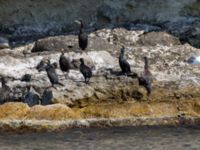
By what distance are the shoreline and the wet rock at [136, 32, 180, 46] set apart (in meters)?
6.56

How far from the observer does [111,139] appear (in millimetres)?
19828

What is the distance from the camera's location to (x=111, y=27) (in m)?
30.1

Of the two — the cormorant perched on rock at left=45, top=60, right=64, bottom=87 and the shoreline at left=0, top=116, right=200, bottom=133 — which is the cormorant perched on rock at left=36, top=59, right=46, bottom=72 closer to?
the cormorant perched on rock at left=45, top=60, right=64, bottom=87

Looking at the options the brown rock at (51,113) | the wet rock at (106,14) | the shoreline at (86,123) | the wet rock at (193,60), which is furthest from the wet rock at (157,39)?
the brown rock at (51,113)

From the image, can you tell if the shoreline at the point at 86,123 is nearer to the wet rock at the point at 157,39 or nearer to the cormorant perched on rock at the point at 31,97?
the cormorant perched on rock at the point at 31,97

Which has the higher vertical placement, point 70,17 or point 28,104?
point 70,17

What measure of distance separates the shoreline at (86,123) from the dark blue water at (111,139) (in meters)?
0.22

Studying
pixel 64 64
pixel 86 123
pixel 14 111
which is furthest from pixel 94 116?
pixel 64 64

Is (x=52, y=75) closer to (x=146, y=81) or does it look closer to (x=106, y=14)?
(x=146, y=81)

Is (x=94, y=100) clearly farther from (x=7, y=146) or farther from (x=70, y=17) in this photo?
(x=70, y=17)

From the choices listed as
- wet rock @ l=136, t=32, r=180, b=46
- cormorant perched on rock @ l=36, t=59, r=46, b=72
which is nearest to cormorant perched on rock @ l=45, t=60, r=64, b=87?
cormorant perched on rock @ l=36, t=59, r=46, b=72

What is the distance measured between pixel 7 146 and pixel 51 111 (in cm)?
212

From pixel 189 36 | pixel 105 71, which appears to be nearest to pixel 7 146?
pixel 105 71

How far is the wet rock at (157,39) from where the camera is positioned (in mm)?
27766
